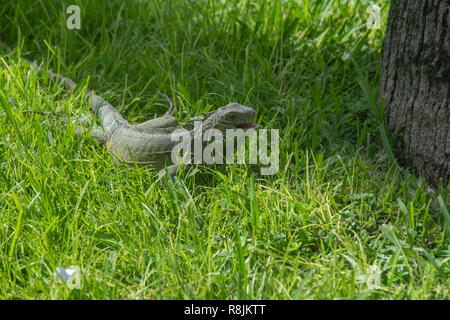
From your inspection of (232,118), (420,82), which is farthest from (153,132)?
(420,82)

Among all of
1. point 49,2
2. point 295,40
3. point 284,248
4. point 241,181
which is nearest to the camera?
point 284,248

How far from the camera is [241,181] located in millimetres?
3209

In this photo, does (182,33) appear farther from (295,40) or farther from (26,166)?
(26,166)

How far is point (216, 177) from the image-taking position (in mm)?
3314

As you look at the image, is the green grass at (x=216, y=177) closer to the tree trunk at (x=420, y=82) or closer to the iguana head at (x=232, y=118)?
the tree trunk at (x=420, y=82)

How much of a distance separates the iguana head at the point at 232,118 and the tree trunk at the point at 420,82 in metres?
0.85

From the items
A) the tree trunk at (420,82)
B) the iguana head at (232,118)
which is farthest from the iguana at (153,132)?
the tree trunk at (420,82)

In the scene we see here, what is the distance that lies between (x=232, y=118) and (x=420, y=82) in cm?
107

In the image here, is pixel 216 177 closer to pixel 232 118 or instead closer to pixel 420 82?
pixel 232 118

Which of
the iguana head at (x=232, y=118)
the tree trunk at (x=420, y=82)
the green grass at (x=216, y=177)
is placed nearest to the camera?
the green grass at (x=216, y=177)

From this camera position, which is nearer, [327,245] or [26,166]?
[327,245]

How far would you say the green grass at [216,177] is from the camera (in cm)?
262

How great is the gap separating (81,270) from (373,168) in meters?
1.69
